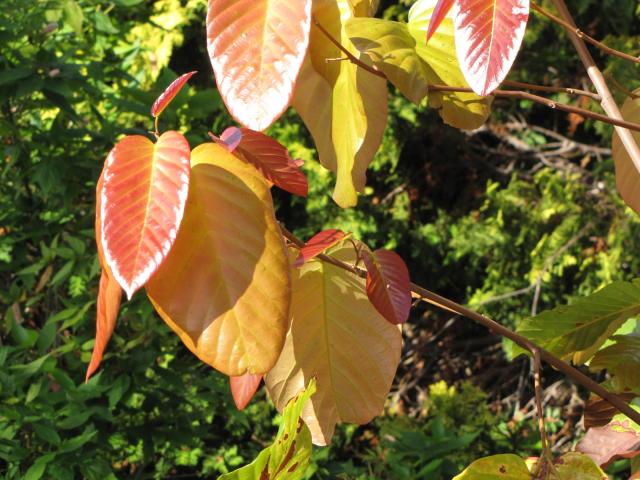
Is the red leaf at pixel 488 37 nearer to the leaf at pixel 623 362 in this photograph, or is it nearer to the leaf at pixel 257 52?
the leaf at pixel 257 52

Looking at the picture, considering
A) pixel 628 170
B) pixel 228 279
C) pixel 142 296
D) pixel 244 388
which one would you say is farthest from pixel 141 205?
pixel 142 296

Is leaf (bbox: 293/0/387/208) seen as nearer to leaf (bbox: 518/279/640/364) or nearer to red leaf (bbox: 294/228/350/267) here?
red leaf (bbox: 294/228/350/267)

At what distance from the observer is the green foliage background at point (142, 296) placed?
2213 mm

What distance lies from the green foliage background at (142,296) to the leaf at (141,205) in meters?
1.44

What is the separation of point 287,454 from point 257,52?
28 cm

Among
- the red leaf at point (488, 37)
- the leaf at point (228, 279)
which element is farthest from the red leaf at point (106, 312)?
the red leaf at point (488, 37)

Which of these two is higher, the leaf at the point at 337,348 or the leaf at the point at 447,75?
the leaf at the point at 447,75

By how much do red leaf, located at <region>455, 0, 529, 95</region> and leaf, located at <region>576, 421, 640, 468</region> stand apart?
1.44 feet

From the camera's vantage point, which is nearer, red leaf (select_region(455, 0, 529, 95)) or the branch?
red leaf (select_region(455, 0, 529, 95))

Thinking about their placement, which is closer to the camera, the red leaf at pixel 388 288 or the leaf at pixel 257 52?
the leaf at pixel 257 52

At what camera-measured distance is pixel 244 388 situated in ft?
2.05

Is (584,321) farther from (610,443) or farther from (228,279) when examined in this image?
(228,279)

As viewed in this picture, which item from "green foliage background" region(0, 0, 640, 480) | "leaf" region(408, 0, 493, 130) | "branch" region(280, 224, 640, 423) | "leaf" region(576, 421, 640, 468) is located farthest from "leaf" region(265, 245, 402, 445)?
"green foliage background" region(0, 0, 640, 480)

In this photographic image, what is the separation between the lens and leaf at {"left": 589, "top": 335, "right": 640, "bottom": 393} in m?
0.80
